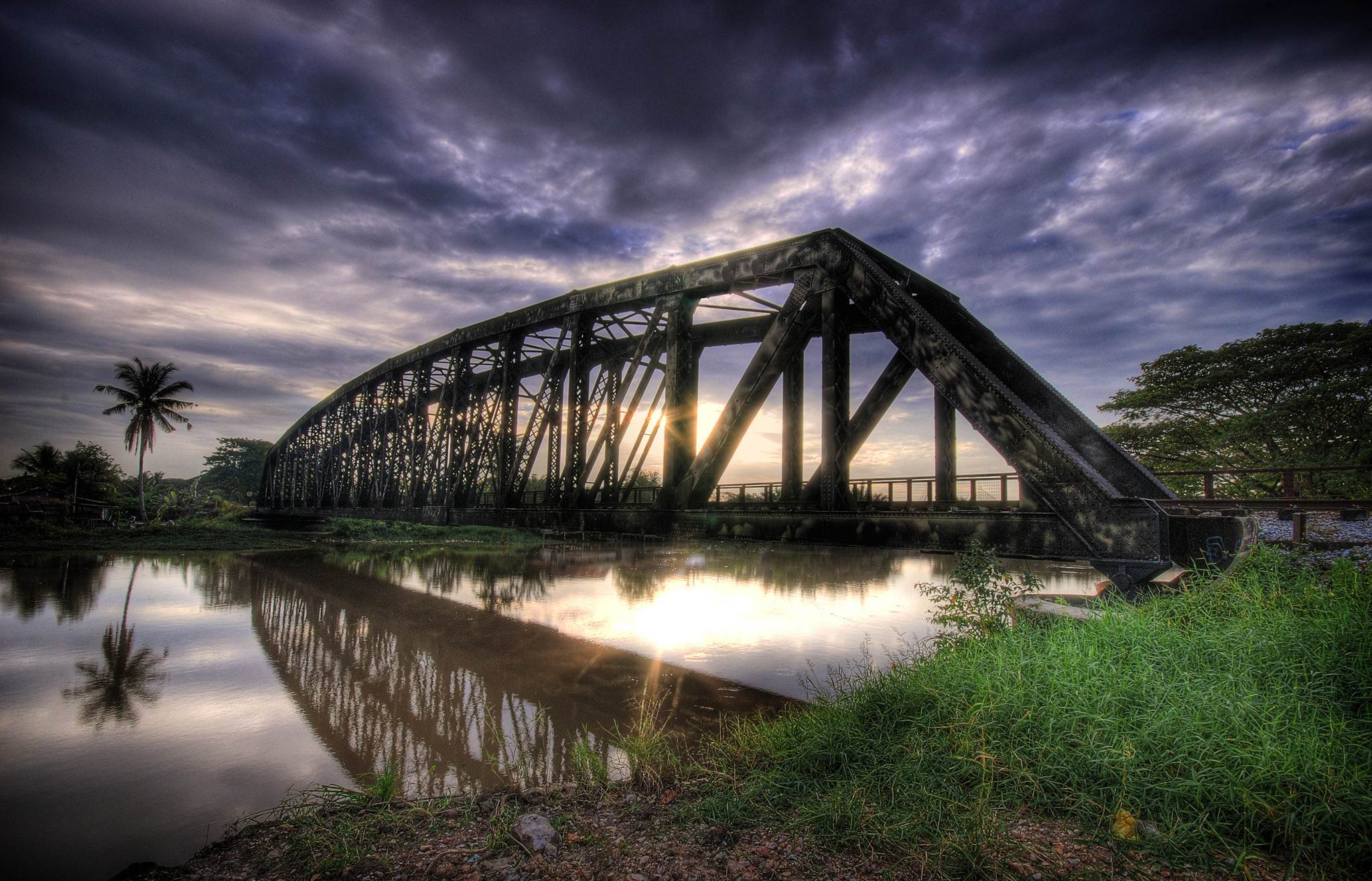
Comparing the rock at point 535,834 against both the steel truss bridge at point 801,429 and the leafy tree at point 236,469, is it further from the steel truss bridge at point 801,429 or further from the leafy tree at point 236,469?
the leafy tree at point 236,469

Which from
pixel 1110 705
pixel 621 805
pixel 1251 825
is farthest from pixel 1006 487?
pixel 621 805

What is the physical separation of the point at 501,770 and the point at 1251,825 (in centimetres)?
473

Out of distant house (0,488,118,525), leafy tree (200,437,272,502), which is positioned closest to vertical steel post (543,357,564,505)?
distant house (0,488,118,525)

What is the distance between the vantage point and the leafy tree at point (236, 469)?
79250 mm

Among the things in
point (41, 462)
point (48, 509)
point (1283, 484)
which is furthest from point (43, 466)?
point (1283, 484)

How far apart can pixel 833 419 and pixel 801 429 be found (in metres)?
1.19

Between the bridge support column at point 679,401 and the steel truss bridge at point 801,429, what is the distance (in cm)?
2

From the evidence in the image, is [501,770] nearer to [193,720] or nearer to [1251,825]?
[193,720]

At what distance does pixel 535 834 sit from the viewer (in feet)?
10.6

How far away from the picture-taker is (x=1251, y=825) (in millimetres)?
2924

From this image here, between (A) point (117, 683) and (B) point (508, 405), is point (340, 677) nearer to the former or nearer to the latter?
(A) point (117, 683)

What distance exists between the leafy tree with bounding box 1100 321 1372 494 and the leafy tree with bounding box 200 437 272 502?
95.2 m

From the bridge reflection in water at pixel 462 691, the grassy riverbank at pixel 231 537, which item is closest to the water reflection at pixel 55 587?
the bridge reflection in water at pixel 462 691

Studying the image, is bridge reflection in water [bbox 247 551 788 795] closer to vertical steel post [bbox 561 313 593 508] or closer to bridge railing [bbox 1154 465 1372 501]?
vertical steel post [bbox 561 313 593 508]
